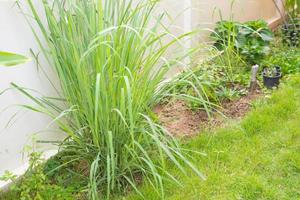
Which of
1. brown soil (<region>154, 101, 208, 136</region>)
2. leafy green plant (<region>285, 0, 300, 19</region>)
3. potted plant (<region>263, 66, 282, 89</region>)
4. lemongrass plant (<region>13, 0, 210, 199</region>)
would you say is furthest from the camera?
leafy green plant (<region>285, 0, 300, 19</region>)

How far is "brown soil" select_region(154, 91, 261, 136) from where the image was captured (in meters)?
2.54

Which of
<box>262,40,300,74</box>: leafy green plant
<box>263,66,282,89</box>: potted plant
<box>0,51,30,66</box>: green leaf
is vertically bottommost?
<box>263,66,282,89</box>: potted plant

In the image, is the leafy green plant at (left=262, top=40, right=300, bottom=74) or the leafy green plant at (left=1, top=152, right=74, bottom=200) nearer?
the leafy green plant at (left=1, top=152, right=74, bottom=200)

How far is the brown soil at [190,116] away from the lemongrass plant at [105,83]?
20.8 inches

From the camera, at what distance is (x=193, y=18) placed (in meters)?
3.50

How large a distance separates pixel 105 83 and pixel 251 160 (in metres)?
0.97

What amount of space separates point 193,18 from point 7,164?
2.19m

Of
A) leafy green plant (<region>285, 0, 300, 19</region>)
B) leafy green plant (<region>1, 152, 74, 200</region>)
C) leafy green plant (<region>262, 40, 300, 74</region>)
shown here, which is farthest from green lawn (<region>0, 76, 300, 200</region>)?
leafy green plant (<region>285, 0, 300, 19</region>)

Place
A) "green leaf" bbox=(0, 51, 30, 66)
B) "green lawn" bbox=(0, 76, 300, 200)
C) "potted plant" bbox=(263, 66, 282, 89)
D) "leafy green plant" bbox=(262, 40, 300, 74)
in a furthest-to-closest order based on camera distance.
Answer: "leafy green plant" bbox=(262, 40, 300, 74), "potted plant" bbox=(263, 66, 282, 89), "green lawn" bbox=(0, 76, 300, 200), "green leaf" bbox=(0, 51, 30, 66)

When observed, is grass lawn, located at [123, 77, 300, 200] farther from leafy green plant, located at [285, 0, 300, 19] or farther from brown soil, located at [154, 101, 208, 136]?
leafy green plant, located at [285, 0, 300, 19]

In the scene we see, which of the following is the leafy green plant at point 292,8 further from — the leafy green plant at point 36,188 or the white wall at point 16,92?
the leafy green plant at point 36,188

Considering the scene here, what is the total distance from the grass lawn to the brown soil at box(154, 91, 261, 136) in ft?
0.32

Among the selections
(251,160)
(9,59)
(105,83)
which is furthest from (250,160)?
(9,59)

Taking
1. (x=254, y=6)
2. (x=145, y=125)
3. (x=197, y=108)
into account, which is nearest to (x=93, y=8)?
(x=145, y=125)
